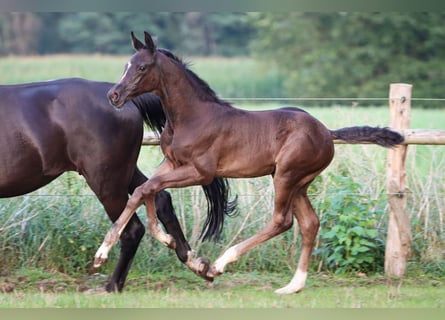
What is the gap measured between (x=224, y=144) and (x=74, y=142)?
4.06 feet

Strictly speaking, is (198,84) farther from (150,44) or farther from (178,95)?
(150,44)

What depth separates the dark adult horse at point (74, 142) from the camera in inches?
259

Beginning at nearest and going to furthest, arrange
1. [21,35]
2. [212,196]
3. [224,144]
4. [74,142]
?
[224,144] → [74,142] → [212,196] → [21,35]

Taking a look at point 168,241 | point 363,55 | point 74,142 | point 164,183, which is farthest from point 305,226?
point 363,55

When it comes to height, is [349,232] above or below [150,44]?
below

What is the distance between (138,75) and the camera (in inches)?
242

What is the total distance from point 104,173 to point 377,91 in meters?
23.6

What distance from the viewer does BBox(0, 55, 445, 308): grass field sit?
664 cm

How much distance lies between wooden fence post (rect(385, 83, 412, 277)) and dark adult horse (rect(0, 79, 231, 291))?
1.95 metres

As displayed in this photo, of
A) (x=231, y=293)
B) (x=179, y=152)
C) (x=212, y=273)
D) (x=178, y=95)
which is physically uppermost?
(x=178, y=95)

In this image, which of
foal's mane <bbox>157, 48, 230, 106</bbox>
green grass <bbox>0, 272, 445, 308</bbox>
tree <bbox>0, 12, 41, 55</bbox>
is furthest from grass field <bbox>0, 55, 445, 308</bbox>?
tree <bbox>0, 12, 41, 55</bbox>

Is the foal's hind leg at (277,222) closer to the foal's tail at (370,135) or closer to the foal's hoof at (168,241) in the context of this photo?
the foal's hoof at (168,241)

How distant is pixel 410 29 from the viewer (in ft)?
96.3

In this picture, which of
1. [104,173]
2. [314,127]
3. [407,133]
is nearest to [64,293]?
[104,173]
